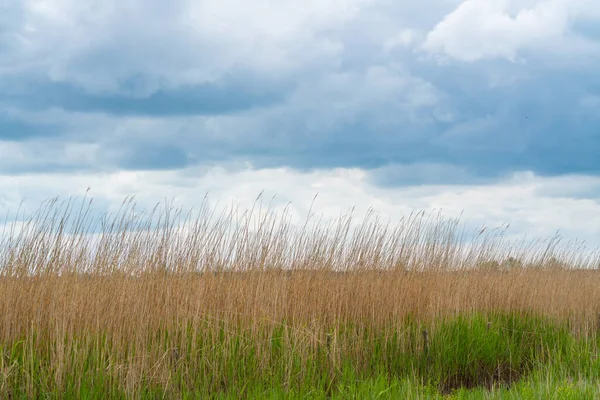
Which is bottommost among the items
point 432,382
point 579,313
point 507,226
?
point 432,382

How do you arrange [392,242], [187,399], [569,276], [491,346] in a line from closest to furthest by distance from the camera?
1. [187,399]
2. [491,346]
3. [392,242]
4. [569,276]

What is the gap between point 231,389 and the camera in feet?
16.4

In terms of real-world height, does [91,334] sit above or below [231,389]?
Result: above

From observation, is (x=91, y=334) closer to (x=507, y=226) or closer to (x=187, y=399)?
(x=187, y=399)

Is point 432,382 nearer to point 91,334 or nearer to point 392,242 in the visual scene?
point 392,242

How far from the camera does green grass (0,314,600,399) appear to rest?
459cm

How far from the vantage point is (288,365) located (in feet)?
16.9

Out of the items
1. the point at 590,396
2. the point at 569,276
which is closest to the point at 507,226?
the point at 569,276

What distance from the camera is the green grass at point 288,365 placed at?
15.1ft

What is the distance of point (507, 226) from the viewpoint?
11.3m

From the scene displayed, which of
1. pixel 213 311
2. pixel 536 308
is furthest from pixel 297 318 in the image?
pixel 536 308

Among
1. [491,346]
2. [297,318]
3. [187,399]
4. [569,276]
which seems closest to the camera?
[187,399]

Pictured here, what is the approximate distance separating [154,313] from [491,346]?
12.5ft

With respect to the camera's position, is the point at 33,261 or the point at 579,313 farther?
the point at 579,313
